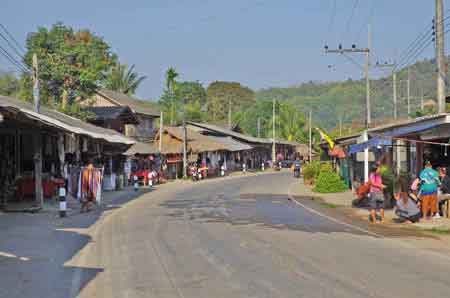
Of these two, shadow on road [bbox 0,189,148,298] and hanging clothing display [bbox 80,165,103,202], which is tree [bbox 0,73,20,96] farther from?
shadow on road [bbox 0,189,148,298]

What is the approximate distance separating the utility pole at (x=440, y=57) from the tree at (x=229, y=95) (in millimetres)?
88801

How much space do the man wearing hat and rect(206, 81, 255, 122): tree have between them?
93.3 meters

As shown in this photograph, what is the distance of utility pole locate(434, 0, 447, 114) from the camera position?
21844 millimetres

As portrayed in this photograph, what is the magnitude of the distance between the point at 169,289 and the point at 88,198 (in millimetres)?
14385

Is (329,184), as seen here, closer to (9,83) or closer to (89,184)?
(89,184)

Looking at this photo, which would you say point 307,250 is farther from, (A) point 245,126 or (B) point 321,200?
(A) point 245,126

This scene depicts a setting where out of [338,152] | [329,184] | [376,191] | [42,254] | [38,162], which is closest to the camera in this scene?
[42,254]

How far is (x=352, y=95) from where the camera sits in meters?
154

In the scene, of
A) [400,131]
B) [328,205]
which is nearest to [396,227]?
[400,131]

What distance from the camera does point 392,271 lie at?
998cm

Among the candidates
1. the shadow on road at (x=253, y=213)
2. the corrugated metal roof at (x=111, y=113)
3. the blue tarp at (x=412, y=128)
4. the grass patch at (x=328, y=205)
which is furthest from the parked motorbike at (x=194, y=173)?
the blue tarp at (x=412, y=128)

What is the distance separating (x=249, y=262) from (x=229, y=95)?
105644 millimetres

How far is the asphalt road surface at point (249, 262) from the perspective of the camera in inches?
340

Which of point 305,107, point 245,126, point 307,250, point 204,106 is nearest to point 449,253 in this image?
point 307,250
